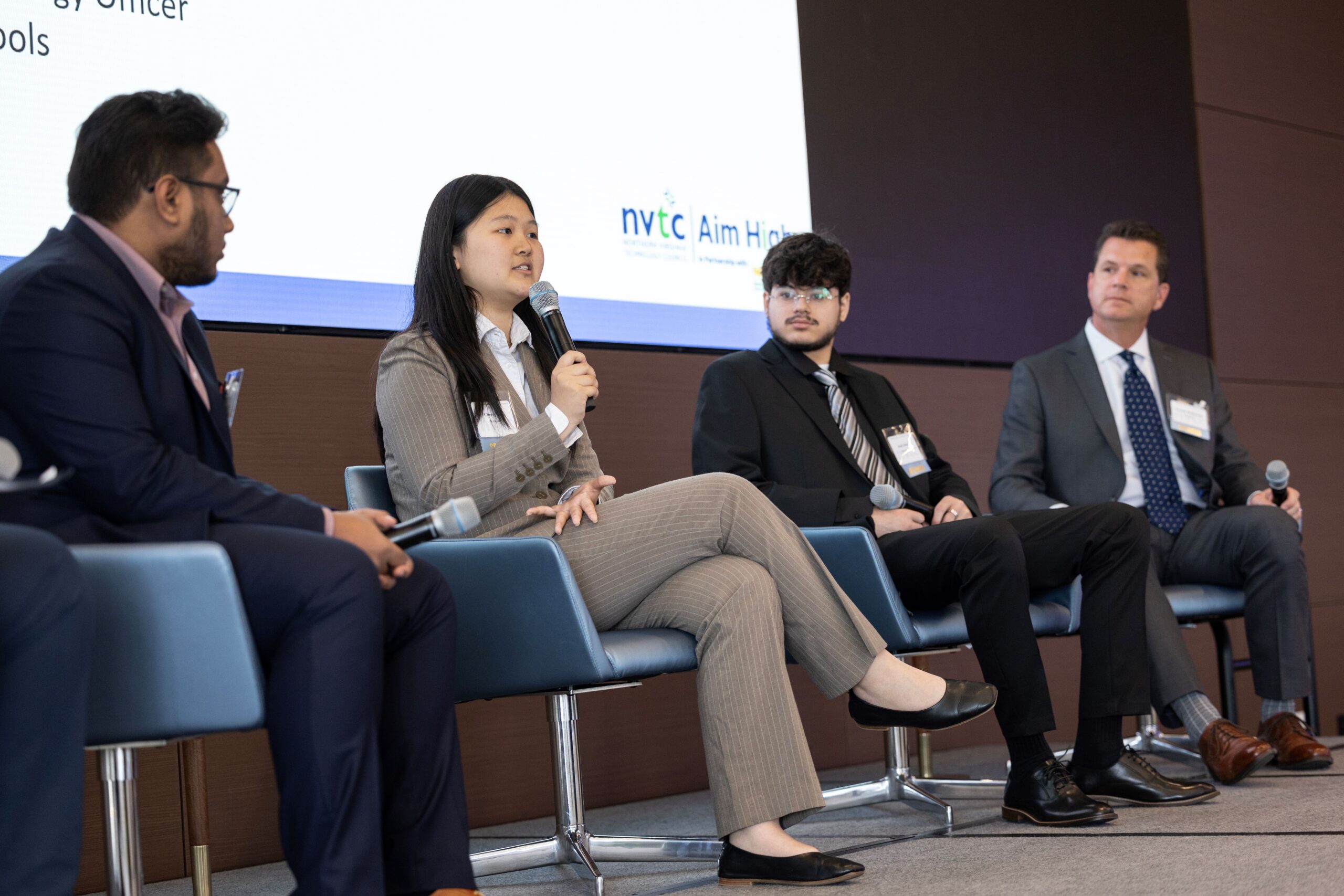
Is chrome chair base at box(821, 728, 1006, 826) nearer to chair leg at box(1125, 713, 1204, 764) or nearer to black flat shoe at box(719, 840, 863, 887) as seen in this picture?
chair leg at box(1125, 713, 1204, 764)

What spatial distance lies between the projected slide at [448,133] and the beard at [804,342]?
560 mm

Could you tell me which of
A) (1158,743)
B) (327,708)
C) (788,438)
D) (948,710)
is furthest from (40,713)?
(1158,743)

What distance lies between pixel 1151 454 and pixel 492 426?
1.95 metres

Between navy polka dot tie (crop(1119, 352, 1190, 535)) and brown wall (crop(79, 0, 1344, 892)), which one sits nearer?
brown wall (crop(79, 0, 1344, 892))

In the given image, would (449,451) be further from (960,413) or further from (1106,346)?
(960,413)

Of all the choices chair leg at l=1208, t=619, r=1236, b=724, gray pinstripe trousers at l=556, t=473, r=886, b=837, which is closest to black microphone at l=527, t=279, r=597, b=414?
gray pinstripe trousers at l=556, t=473, r=886, b=837

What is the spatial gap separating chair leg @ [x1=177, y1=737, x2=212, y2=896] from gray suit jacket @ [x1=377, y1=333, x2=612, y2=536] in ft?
1.69

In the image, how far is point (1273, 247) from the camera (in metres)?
5.10

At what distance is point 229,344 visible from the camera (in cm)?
278

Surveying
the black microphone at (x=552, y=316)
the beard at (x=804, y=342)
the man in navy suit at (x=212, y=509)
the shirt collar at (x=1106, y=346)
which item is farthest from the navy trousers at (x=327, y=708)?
the shirt collar at (x=1106, y=346)

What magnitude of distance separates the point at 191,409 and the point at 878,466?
1703 mm

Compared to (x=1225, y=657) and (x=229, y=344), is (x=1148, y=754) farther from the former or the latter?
(x=229, y=344)

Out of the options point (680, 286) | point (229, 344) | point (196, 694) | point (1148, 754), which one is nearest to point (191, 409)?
point (196, 694)

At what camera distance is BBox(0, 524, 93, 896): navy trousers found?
1.26m
